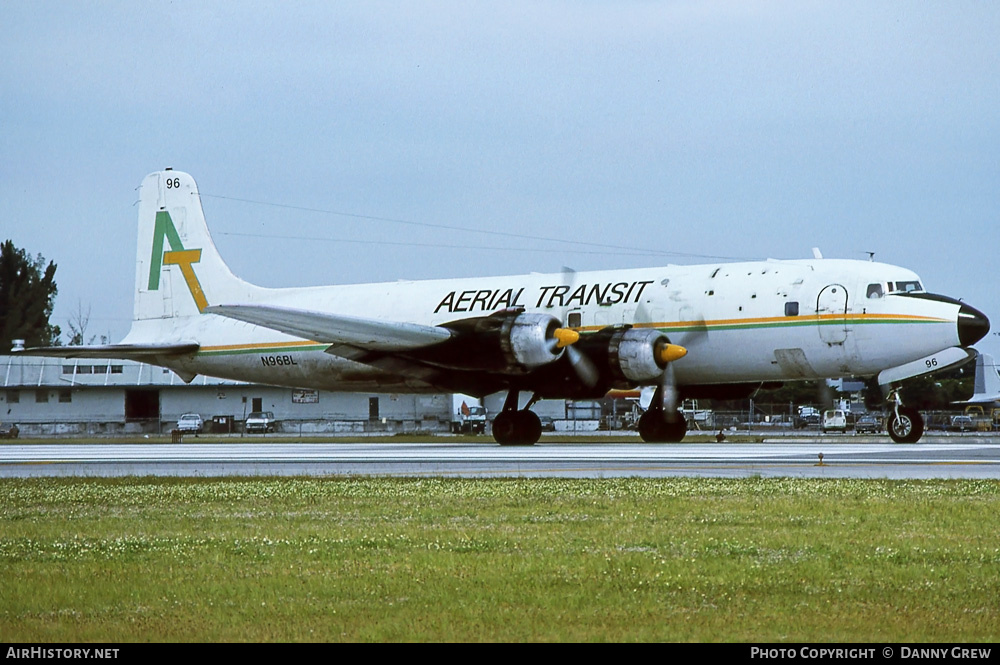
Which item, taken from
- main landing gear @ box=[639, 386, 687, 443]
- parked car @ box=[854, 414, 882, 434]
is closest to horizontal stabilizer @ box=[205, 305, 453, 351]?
main landing gear @ box=[639, 386, 687, 443]

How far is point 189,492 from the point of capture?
1731 centimetres

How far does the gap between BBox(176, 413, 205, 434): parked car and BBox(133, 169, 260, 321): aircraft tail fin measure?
78.3ft

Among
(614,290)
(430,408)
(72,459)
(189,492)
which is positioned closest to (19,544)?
(189,492)

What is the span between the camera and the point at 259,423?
229 feet

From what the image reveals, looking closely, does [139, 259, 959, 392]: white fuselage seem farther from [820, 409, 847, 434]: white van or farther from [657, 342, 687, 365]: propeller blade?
[820, 409, 847, 434]: white van

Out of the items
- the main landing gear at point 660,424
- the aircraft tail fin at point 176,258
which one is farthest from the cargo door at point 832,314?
the aircraft tail fin at point 176,258

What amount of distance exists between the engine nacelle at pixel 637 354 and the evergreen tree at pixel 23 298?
74.1 m

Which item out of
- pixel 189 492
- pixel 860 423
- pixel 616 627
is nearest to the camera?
pixel 616 627

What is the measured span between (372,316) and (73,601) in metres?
30.8

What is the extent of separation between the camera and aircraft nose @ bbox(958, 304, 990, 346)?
31047mm

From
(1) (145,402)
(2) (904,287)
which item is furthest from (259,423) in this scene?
(2) (904,287)

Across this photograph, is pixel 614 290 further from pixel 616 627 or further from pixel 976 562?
pixel 616 627

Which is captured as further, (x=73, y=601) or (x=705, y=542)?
(x=705, y=542)

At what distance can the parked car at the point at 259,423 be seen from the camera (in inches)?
2714
